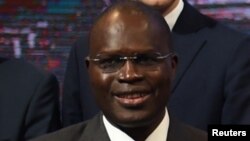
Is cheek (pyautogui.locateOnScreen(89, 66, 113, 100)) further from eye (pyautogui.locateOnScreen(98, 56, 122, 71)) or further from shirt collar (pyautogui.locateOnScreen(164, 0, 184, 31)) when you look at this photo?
shirt collar (pyautogui.locateOnScreen(164, 0, 184, 31))

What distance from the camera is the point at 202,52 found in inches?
75.6

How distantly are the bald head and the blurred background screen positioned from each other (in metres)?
1.29

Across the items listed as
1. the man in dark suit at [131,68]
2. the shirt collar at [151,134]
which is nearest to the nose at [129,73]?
the man in dark suit at [131,68]

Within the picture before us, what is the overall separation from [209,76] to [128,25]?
2.49ft

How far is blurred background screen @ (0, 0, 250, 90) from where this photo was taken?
2.51 m

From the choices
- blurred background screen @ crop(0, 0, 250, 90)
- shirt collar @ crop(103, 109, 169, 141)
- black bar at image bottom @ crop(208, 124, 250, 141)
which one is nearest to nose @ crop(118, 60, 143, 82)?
shirt collar @ crop(103, 109, 169, 141)

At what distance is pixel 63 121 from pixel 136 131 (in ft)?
2.75

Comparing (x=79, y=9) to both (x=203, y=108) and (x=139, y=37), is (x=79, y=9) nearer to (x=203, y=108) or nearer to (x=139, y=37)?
(x=203, y=108)

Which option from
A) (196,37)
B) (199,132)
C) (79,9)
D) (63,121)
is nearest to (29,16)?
(79,9)

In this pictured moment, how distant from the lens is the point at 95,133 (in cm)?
125

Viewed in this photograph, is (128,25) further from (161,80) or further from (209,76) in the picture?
(209,76)

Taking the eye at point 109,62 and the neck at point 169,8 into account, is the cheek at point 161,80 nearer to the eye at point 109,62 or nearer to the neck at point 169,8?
the eye at point 109,62

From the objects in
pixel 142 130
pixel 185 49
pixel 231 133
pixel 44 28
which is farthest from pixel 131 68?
pixel 44 28

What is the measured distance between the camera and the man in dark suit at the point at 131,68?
3.78 ft
